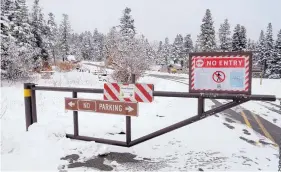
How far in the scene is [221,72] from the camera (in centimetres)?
490

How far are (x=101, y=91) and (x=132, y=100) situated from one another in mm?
791

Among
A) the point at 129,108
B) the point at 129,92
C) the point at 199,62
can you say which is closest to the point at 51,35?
the point at 129,92

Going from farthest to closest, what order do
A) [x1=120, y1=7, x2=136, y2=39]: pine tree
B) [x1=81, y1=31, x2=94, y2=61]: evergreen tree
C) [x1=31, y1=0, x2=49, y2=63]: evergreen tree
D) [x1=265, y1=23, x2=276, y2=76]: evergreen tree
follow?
[x1=81, y1=31, x2=94, y2=61]: evergreen tree, [x1=265, y1=23, x2=276, y2=76]: evergreen tree, [x1=120, y1=7, x2=136, y2=39]: pine tree, [x1=31, y1=0, x2=49, y2=63]: evergreen tree

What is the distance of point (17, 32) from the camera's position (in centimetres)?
3316

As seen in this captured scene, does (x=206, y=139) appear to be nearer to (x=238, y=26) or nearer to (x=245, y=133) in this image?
(x=245, y=133)

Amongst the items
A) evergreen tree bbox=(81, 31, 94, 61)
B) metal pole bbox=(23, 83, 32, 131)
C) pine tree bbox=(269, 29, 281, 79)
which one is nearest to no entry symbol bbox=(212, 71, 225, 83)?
metal pole bbox=(23, 83, 32, 131)

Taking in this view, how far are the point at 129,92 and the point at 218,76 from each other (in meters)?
1.92

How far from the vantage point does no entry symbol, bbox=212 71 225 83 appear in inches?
193

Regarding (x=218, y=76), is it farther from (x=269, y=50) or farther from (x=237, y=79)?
(x=269, y=50)

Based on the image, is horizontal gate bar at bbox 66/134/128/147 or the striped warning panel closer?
the striped warning panel

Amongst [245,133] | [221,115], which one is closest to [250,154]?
[245,133]

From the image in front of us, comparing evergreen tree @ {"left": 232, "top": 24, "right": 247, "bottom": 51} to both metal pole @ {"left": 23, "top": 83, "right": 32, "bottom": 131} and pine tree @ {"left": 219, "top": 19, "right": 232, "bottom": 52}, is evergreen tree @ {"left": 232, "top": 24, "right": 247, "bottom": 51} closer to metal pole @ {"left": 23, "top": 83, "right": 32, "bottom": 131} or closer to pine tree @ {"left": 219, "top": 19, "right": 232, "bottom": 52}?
pine tree @ {"left": 219, "top": 19, "right": 232, "bottom": 52}

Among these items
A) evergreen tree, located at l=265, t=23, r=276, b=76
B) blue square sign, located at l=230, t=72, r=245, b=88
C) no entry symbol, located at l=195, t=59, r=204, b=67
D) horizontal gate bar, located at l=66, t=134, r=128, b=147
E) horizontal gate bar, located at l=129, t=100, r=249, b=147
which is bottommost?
horizontal gate bar, located at l=66, t=134, r=128, b=147

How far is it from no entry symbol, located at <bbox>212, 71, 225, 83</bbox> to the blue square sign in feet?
0.54
